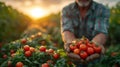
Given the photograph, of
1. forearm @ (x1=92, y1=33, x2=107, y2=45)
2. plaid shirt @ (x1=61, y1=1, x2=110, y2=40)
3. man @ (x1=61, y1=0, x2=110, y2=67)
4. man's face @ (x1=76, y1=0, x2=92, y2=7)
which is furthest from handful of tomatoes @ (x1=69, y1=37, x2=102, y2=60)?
man's face @ (x1=76, y1=0, x2=92, y2=7)

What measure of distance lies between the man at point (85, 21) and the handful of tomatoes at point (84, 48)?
0.56m

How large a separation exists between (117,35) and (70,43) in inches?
295

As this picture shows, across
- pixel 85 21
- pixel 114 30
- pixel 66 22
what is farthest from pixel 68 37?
pixel 114 30

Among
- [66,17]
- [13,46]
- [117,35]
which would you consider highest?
[66,17]

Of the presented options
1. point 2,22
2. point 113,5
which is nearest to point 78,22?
point 2,22

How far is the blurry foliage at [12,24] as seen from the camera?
12.4 metres

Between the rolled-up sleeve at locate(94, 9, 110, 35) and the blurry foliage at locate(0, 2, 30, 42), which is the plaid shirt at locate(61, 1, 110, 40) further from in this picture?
the blurry foliage at locate(0, 2, 30, 42)

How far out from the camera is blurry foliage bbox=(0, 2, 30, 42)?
1235 centimetres

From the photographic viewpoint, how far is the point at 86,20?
293 inches

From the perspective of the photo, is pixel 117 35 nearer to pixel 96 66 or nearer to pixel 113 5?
pixel 113 5

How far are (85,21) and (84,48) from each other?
117 cm

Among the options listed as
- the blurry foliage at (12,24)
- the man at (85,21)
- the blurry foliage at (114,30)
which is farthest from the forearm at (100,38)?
the blurry foliage at (114,30)

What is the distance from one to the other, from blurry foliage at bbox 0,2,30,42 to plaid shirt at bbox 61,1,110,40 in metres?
3.19

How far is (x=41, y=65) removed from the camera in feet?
21.5
